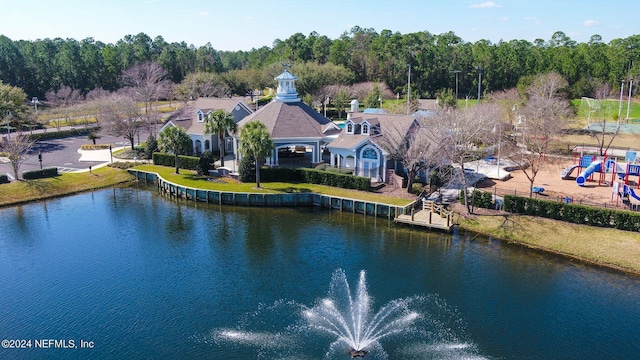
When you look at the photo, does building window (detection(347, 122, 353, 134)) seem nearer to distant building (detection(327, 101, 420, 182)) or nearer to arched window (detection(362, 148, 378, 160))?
distant building (detection(327, 101, 420, 182))

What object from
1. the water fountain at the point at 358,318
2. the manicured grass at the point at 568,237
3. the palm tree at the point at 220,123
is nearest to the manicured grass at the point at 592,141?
the manicured grass at the point at 568,237

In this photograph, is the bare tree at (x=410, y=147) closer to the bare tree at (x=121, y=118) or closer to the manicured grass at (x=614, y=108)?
the bare tree at (x=121, y=118)

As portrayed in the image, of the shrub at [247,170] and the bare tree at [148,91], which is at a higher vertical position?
the bare tree at [148,91]

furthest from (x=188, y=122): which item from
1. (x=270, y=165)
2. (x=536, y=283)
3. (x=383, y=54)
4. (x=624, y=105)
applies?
(x=624, y=105)

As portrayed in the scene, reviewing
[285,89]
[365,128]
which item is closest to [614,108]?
[365,128]

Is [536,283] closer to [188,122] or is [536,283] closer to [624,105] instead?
[188,122]

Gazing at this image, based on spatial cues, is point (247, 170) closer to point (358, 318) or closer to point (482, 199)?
point (482, 199)
